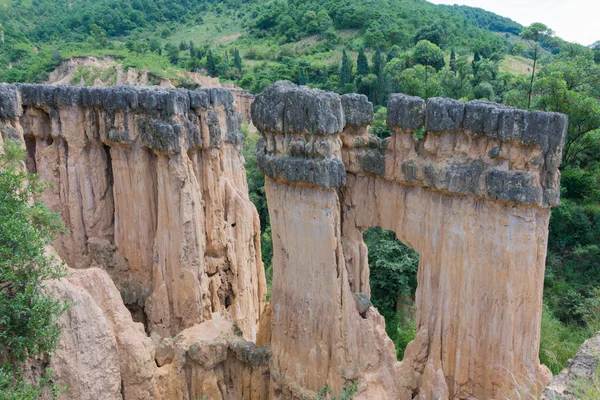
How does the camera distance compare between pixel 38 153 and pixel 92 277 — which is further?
pixel 38 153

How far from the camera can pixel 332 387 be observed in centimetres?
1236

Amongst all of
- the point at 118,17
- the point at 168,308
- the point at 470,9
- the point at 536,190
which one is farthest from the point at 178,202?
the point at 470,9

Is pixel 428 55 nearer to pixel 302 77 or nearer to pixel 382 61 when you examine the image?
pixel 382 61

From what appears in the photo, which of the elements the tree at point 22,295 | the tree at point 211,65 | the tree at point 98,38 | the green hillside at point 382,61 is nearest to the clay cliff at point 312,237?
the tree at point 22,295

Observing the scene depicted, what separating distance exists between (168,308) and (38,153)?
6196mm

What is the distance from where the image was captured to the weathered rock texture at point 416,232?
1035 cm

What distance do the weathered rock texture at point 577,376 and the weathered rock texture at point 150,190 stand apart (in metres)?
10.7

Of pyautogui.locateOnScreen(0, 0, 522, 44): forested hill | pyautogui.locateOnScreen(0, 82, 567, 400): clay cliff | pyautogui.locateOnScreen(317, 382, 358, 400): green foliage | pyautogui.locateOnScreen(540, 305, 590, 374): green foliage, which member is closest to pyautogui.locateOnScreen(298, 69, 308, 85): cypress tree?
pyautogui.locateOnScreen(0, 0, 522, 44): forested hill

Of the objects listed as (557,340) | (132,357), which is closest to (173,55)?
(557,340)

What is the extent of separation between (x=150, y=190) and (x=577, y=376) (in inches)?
488

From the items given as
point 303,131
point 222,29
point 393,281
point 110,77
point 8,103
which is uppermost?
point 222,29

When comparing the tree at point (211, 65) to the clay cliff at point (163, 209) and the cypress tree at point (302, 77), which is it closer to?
the cypress tree at point (302, 77)

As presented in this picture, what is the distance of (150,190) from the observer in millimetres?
16375

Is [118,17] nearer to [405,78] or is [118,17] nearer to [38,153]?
[405,78]
